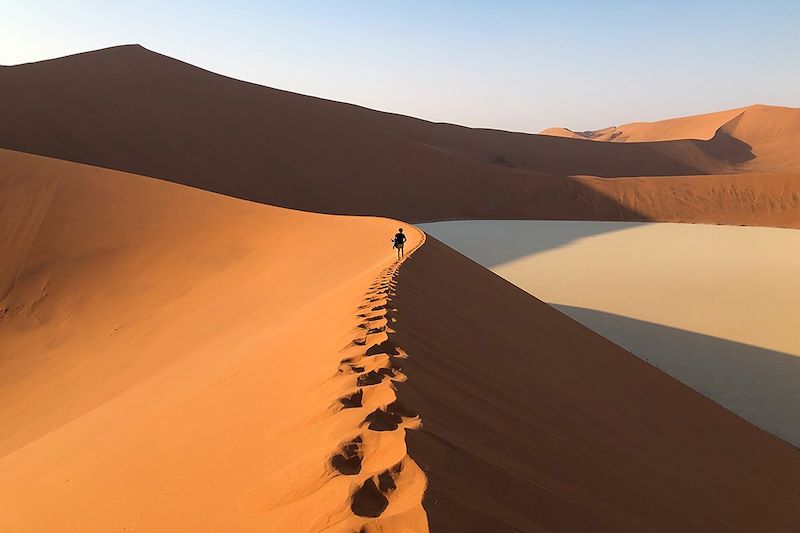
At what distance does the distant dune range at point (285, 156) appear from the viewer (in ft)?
87.7

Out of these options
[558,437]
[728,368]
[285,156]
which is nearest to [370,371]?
[558,437]

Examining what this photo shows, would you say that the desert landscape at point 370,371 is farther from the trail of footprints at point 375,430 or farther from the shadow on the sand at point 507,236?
the shadow on the sand at point 507,236

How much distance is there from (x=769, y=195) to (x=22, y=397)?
39.8m

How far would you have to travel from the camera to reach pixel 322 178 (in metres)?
31.4

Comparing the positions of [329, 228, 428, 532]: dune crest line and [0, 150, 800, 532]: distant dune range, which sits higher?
[329, 228, 428, 532]: dune crest line

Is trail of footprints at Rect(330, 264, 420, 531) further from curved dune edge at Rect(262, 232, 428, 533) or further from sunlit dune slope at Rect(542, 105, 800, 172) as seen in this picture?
sunlit dune slope at Rect(542, 105, 800, 172)

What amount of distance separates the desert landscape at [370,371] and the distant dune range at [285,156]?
454 inches

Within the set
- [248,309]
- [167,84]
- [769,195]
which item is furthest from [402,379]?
[769,195]

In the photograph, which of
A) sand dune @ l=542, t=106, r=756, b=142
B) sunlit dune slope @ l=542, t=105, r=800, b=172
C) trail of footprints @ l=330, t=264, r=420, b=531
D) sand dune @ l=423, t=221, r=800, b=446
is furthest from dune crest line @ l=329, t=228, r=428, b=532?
sand dune @ l=542, t=106, r=756, b=142

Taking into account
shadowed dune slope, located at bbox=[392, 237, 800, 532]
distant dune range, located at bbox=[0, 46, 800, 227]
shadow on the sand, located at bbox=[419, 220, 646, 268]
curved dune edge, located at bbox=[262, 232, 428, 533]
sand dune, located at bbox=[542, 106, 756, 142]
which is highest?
sand dune, located at bbox=[542, 106, 756, 142]

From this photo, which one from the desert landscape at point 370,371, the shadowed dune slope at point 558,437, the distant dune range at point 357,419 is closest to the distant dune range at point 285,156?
the desert landscape at point 370,371

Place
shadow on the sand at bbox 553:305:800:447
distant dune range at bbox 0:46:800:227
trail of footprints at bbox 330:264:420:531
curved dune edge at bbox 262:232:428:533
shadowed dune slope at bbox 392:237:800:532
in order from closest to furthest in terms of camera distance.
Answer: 1. curved dune edge at bbox 262:232:428:533
2. trail of footprints at bbox 330:264:420:531
3. shadowed dune slope at bbox 392:237:800:532
4. shadow on the sand at bbox 553:305:800:447
5. distant dune range at bbox 0:46:800:227

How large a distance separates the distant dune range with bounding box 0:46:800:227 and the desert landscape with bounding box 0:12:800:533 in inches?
454

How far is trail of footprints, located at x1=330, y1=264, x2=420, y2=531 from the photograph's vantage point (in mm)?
1665
